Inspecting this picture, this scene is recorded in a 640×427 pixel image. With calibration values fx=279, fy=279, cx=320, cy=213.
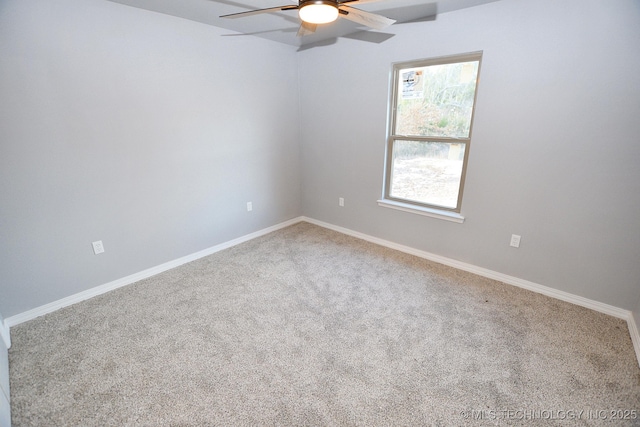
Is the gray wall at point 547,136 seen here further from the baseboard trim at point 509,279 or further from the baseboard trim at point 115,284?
the baseboard trim at point 115,284

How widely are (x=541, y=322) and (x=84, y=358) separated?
3.19m

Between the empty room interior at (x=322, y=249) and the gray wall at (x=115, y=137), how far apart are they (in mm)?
15

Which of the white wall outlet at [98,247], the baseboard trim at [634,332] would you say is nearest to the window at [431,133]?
the baseboard trim at [634,332]

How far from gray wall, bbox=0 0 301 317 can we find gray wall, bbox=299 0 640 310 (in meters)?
1.50

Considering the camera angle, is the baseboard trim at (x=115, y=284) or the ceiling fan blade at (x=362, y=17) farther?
the baseboard trim at (x=115, y=284)

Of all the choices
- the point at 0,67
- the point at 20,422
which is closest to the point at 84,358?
the point at 20,422

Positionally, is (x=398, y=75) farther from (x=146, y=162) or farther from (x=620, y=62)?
(x=146, y=162)

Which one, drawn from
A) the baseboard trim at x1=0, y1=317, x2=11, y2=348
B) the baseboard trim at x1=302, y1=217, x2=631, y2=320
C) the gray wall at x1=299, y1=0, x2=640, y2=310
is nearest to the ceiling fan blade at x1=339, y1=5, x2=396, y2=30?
the gray wall at x1=299, y1=0, x2=640, y2=310

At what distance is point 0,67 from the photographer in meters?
1.82

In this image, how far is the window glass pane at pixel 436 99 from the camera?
8.24ft

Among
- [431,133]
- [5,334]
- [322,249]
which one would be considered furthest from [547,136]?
[5,334]

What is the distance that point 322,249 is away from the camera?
3305 mm

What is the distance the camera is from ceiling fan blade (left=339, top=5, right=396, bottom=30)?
1633 mm

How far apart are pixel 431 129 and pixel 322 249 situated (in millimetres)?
1746
